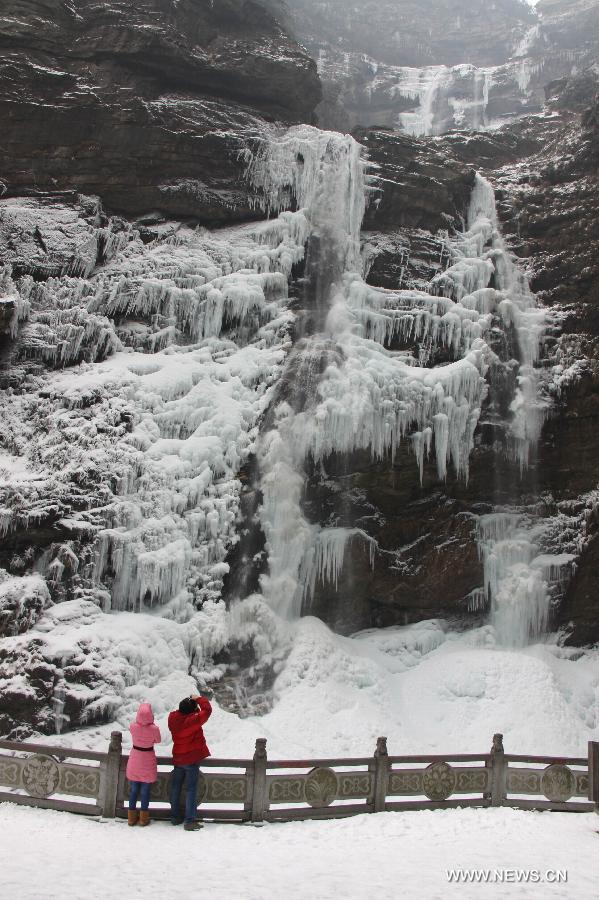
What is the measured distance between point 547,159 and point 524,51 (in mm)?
30796

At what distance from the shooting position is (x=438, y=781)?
910cm

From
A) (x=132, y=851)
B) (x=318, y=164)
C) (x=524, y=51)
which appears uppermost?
(x=524, y=51)

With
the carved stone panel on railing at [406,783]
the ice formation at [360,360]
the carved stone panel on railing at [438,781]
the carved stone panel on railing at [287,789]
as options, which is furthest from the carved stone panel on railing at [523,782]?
the ice formation at [360,360]

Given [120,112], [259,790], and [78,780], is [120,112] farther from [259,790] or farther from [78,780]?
[259,790]

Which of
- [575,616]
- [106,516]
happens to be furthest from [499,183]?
[106,516]

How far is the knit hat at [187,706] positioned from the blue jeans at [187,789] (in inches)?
22.7

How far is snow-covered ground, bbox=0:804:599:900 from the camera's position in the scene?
5965 millimetres

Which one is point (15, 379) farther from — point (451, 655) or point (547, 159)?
point (547, 159)

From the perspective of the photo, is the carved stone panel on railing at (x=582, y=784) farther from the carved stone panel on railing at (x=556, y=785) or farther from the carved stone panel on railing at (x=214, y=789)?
the carved stone panel on railing at (x=214, y=789)

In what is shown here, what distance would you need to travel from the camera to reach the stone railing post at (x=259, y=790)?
26.3ft

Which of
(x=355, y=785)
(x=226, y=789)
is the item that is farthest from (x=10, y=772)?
(x=355, y=785)

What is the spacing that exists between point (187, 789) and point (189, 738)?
0.63 meters

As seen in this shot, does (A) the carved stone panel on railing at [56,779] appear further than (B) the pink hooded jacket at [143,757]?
Yes

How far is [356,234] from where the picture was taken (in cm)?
1997
